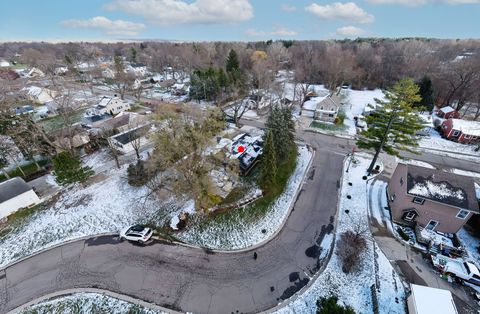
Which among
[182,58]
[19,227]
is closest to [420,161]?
[19,227]

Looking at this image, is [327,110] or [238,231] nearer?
→ [238,231]

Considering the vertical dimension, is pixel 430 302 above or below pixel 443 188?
below

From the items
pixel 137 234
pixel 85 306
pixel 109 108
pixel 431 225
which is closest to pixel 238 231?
pixel 137 234

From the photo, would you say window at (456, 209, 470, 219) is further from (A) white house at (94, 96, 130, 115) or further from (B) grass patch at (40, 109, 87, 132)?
(B) grass patch at (40, 109, 87, 132)

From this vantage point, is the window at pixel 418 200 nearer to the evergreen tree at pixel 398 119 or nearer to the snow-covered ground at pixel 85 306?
the evergreen tree at pixel 398 119

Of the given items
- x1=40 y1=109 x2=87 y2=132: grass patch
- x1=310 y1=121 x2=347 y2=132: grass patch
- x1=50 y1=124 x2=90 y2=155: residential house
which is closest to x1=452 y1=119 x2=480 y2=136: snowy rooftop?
x1=310 y1=121 x2=347 y2=132: grass patch

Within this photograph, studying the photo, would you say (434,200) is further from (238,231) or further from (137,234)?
(137,234)
